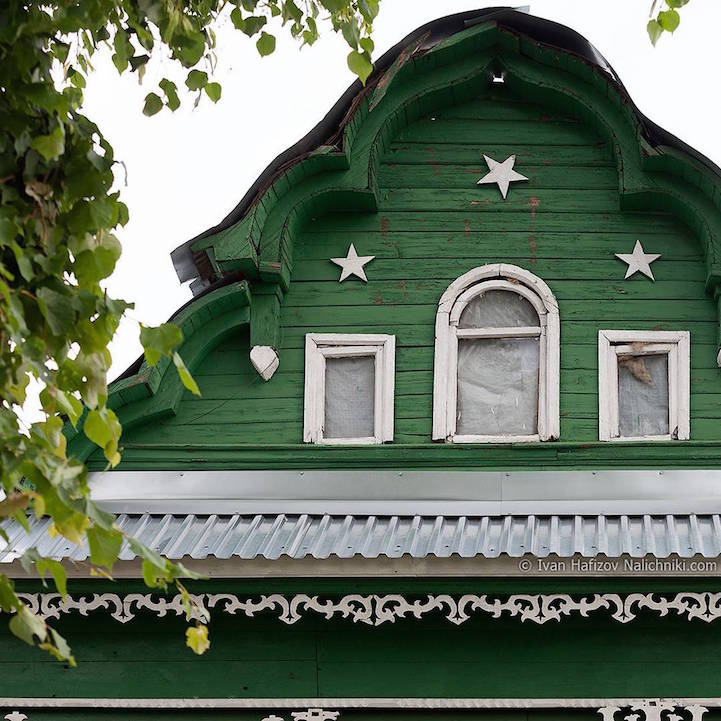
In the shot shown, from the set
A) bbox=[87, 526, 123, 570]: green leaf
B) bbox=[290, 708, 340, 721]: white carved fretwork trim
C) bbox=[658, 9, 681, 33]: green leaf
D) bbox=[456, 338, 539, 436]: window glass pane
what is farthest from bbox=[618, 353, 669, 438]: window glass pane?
bbox=[87, 526, 123, 570]: green leaf

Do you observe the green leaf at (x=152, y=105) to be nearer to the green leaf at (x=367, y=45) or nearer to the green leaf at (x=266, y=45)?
the green leaf at (x=266, y=45)

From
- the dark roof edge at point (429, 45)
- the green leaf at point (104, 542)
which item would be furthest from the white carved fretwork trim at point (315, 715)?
the green leaf at point (104, 542)

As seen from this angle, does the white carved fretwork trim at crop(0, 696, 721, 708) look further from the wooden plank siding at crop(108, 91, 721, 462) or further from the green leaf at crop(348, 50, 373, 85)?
the green leaf at crop(348, 50, 373, 85)

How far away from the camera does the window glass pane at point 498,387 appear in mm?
9352

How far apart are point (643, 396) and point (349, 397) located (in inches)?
67.0

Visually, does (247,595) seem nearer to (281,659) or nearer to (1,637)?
(281,659)

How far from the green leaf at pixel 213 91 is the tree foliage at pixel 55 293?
645 millimetres

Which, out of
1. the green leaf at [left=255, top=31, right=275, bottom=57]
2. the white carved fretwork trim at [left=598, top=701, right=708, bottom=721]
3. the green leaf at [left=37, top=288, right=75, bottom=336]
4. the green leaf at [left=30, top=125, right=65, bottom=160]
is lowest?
the white carved fretwork trim at [left=598, top=701, right=708, bottom=721]

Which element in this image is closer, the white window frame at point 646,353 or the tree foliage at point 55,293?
the tree foliage at point 55,293

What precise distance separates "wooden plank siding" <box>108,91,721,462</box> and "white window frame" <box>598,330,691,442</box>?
0.05 metres

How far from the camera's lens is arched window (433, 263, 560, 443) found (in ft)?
30.6

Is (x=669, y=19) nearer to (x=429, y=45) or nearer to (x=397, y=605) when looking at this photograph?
(x=429, y=45)

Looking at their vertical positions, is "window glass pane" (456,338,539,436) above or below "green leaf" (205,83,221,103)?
below

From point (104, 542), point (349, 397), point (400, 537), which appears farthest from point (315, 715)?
point (104, 542)
